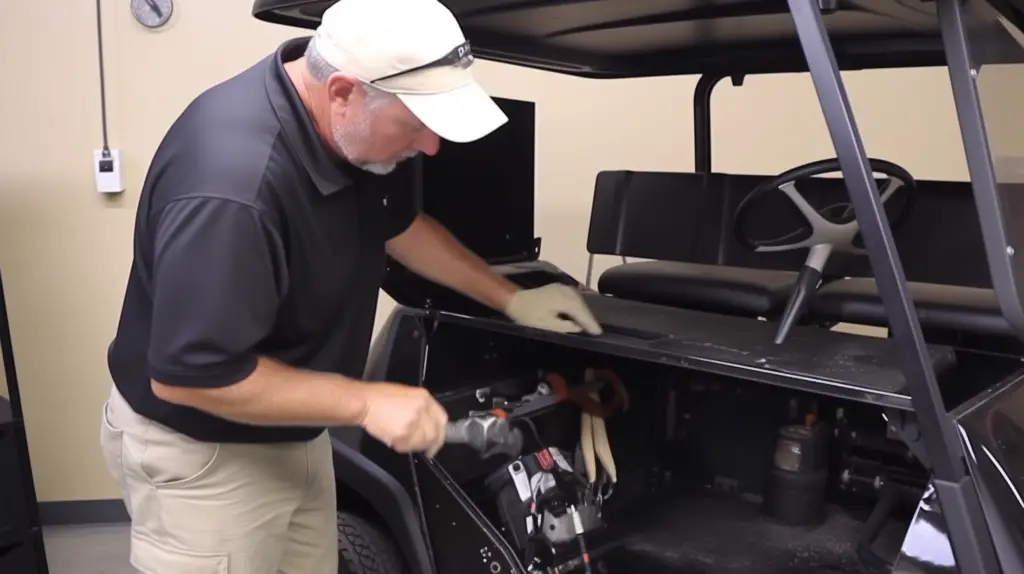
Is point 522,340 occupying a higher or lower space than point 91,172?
lower

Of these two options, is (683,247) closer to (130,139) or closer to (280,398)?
(280,398)

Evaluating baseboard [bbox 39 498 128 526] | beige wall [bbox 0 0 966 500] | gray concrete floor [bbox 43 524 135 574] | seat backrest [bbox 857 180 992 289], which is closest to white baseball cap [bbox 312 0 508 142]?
seat backrest [bbox 857 180 992 289]

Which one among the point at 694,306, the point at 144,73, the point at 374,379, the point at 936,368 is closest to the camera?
the point at 936,368

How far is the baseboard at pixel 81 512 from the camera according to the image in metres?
3.30

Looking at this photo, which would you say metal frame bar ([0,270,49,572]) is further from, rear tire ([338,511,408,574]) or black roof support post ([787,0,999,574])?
black roof support post ([787,0,999,574])

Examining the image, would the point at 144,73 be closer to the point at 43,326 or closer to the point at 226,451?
the point at 43,326

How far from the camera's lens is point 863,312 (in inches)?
80.6

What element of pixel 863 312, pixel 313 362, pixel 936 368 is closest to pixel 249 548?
pixel 313 362

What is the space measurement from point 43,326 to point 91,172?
60 centimetres

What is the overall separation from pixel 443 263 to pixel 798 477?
1.01 m

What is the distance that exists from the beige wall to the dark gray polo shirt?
5.52 feet

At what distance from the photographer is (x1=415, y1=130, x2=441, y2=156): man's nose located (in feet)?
4.82

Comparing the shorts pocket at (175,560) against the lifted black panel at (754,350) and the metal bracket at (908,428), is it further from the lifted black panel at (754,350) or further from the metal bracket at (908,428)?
the metal bracket at (908,428)

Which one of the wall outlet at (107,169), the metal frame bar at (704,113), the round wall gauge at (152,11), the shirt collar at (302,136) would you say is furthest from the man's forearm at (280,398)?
the round wall gauge at (152,11)
